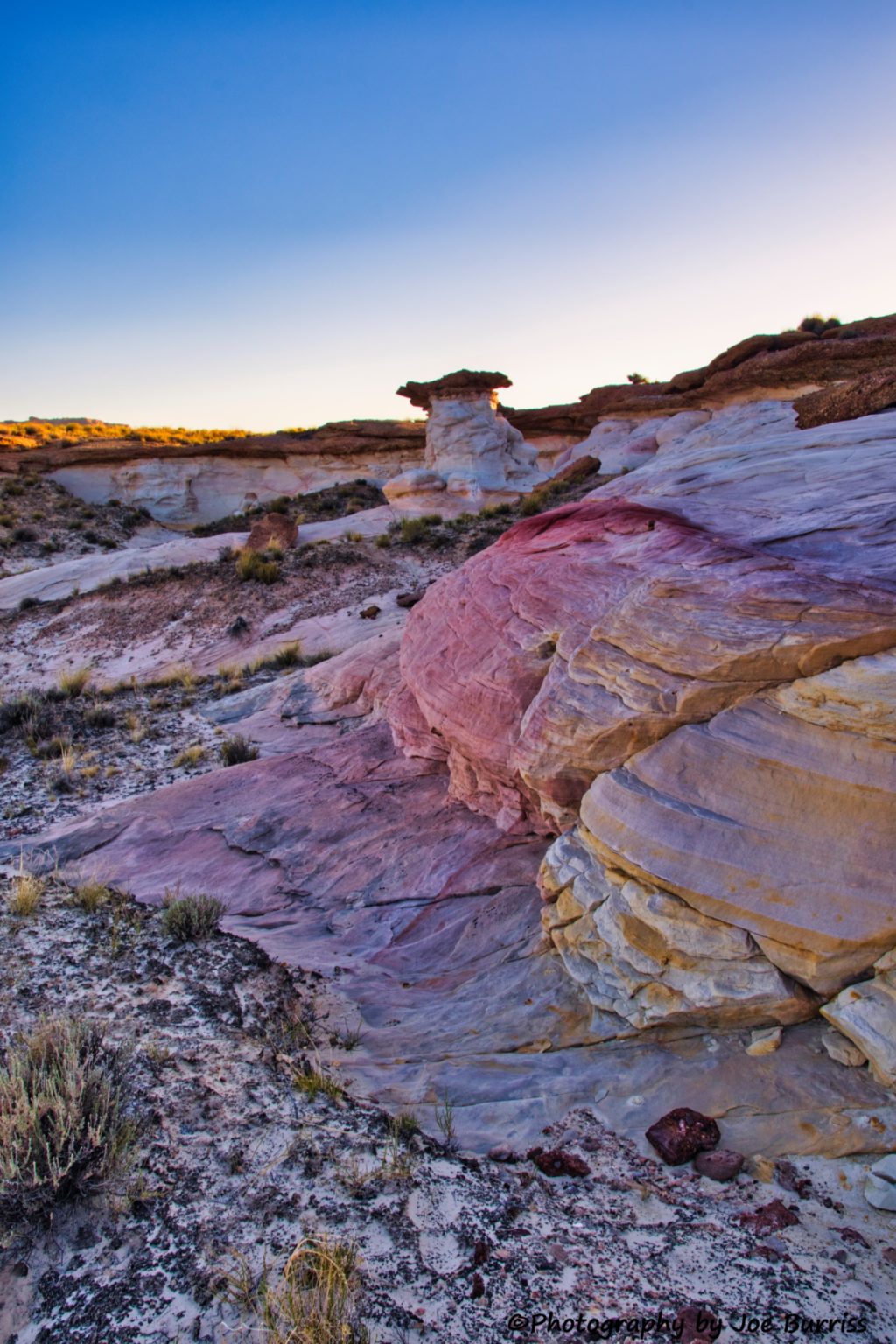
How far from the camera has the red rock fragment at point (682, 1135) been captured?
3.16 meters

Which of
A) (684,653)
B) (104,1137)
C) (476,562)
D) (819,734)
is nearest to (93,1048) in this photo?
(104,1137)

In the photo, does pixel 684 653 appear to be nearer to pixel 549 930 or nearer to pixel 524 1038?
pixel 549 930

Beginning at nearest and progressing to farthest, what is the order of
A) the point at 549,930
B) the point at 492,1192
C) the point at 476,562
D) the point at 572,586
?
the point at 492,1192 → the point at 549,930 → the point at 572,586 → the point at 476,562

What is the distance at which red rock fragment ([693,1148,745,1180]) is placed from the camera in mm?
3045

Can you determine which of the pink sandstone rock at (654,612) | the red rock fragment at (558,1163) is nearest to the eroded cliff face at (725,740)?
the pink sandstone rock at (654,612)

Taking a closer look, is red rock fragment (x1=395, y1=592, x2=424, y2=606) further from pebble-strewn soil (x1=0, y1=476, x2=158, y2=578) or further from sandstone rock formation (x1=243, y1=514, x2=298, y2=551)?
pebble-strewn soil (x1=0, y1=476, x2=158, y2=578)

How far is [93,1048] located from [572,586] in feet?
13.9

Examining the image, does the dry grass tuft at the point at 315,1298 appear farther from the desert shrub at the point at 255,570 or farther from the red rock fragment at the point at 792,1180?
the desert shrub at the point at 255,570

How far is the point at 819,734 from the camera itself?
11.8 feet

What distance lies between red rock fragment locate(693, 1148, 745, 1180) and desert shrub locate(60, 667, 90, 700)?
12.4m

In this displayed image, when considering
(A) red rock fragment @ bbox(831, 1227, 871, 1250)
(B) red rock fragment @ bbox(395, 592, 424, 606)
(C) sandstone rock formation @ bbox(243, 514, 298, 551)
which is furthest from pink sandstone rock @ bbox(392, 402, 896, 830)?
(C) sandstone rock formation @ bbox(243, 514, 298, 551)

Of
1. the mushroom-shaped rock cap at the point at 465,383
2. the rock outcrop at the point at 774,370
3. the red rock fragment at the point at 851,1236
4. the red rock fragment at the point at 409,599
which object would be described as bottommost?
the red rock fragment at the point at 851,1236

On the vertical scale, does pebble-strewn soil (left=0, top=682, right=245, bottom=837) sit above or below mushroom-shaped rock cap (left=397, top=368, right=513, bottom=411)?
below

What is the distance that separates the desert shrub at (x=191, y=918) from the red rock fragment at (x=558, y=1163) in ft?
9.95
